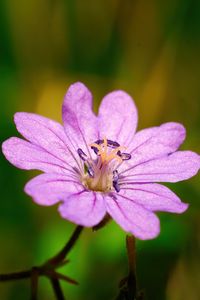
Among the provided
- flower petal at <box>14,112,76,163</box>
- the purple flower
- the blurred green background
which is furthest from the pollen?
the blurred green background

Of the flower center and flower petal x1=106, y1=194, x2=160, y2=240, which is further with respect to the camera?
the flower center

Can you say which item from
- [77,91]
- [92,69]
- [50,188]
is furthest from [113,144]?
[92,69]

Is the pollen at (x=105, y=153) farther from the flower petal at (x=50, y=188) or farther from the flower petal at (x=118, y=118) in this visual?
the flower petal at (x=50, y=188)

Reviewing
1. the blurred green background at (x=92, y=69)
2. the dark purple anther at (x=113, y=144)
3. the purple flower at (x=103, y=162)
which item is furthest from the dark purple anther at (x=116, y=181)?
the blurred green background at (x=92, y=69)

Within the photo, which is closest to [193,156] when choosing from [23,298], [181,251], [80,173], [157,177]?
[157,177]

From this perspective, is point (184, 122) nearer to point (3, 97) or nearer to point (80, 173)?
point (3, 97)

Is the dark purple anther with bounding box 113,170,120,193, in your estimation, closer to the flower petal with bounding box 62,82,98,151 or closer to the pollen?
the pollen
